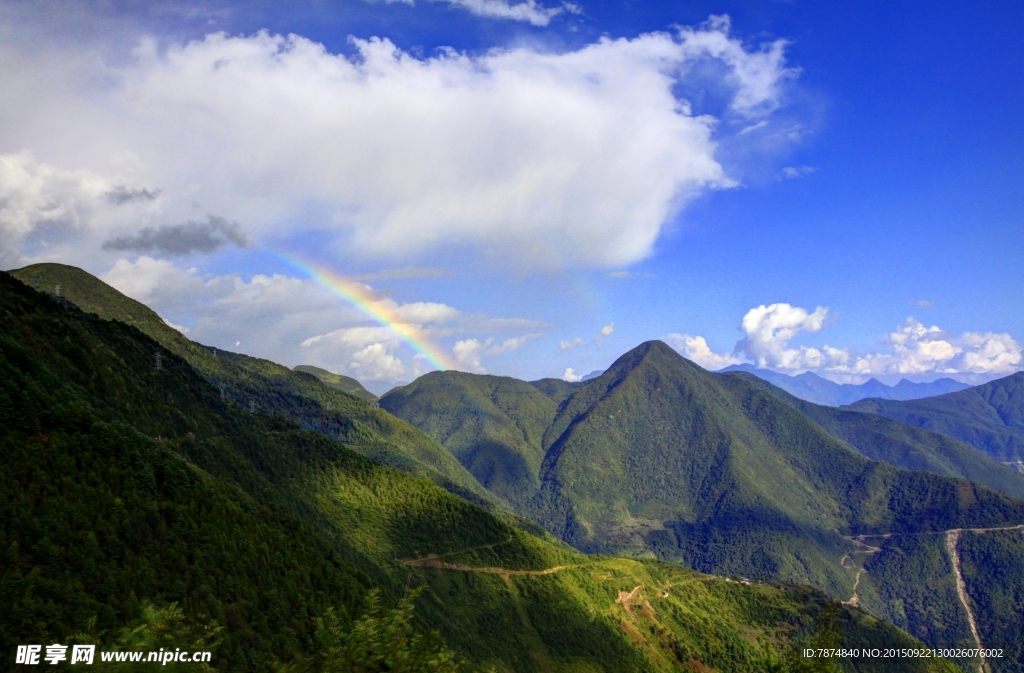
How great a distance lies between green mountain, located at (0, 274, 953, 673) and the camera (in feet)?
161

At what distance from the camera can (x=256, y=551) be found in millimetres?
71312

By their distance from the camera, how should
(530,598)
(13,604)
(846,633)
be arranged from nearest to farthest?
(13,604) → (530,598) → (846,633)

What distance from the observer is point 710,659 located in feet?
445

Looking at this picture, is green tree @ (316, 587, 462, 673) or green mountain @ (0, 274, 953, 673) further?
green mountain @ (0, 274, 953, 673)

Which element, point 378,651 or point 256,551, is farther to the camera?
point 256,551

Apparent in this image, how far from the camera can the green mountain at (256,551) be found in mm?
49219

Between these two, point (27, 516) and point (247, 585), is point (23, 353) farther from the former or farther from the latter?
point (247, 585)

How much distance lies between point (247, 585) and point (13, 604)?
2755 centimetres

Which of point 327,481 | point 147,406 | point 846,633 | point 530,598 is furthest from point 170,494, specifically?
point 846,633

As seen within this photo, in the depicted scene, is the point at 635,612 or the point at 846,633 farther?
the point at 846,633

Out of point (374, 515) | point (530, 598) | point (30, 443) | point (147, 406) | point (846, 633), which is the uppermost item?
point (147, 406)

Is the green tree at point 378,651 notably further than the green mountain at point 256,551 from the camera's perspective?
No

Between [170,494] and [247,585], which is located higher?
[170,494]

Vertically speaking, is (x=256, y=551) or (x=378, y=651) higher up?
(x=378, y=651)
